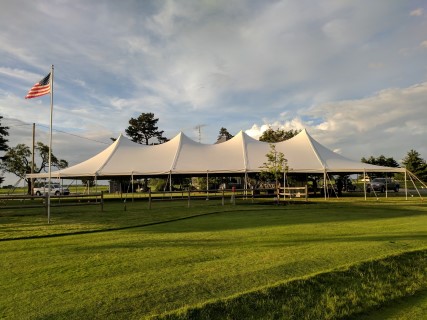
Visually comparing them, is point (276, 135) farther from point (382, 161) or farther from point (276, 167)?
point (276, 167)

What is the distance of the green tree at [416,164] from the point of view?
1770 inches

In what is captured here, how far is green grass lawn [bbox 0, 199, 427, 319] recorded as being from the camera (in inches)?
144

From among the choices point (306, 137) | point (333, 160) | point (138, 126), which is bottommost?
point (333, 160)

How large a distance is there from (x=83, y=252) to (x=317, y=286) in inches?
154

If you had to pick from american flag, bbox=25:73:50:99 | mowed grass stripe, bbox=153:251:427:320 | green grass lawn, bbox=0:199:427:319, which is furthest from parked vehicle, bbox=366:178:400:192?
mowed grass stripe, bbox=153:251:427:320

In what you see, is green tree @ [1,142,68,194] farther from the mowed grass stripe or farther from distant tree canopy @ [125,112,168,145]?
the mowed grass stripe

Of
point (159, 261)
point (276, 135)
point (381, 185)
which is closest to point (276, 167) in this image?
point (159, 261)

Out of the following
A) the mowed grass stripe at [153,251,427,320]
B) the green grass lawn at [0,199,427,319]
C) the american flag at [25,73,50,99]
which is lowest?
the mowed grass stripe at [153,251,427,320]

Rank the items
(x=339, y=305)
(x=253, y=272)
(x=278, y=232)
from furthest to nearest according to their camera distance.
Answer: (x=278, y=232) < (x=253, y=272) < (x=339, y=305)

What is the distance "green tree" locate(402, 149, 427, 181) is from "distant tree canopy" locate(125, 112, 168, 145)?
36046mm

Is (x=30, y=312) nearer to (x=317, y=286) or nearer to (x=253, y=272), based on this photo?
(x=253, y=272)

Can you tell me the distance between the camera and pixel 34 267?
5.04 m

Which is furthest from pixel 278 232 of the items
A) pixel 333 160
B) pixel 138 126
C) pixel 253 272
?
pixel 138 126

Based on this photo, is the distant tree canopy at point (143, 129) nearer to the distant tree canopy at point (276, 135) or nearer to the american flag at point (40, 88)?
the distant tree canopy at point (276, 135)
